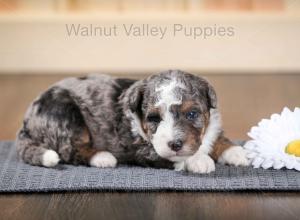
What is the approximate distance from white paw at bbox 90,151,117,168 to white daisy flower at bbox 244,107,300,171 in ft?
1.95

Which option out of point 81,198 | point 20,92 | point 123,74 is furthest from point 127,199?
point 123,74

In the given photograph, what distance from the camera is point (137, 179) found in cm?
303

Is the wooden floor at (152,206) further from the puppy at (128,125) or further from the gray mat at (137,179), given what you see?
the puppy at (128,125)

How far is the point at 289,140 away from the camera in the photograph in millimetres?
3209

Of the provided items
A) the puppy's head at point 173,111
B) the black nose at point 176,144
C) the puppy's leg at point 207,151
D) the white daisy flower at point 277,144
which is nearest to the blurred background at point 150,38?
the white daisy flower at point 277,144

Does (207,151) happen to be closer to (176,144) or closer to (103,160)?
(176,144)

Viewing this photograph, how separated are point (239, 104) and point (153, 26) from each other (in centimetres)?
158

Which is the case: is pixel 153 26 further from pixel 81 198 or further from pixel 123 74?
pixel 81 198

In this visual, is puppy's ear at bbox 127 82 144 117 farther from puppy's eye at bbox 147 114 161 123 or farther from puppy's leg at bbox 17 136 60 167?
puppy's leg at bbox 17 136 60 167

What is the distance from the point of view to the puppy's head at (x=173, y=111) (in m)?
2.95

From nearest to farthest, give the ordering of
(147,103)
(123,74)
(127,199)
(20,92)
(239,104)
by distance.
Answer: (127,199), (147,103), (239,104), (20,92), (123,74)

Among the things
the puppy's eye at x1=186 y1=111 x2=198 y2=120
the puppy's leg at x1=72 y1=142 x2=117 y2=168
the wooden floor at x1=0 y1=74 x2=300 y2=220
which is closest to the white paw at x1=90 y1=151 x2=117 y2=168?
the puppy's leg at x1=72 y1=142 x2=117 y2=168

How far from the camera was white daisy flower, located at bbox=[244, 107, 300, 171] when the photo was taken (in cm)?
315

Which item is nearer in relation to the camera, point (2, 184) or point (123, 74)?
point (2, 184)
